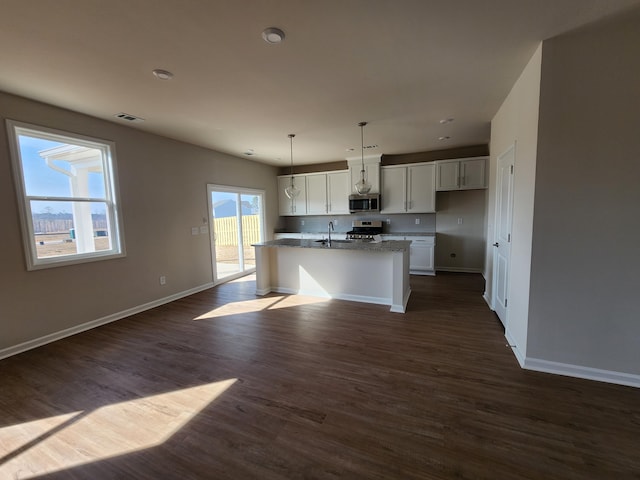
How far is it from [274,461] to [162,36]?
2.88m

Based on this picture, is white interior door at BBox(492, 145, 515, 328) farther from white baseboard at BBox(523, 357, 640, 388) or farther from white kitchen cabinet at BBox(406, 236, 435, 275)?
white kitchen cabinet at BBox(406, 236, 435, 275)

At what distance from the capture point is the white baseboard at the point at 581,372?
2.12m

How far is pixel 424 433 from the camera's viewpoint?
172 centimetres

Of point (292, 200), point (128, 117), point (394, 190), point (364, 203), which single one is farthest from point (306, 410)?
point (292, 200)

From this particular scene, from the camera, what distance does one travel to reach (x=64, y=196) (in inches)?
127

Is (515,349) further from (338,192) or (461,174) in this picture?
(338,192)

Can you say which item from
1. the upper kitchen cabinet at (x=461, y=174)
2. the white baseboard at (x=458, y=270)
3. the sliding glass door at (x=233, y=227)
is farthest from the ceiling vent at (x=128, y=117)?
the white baseboard at (x=458, y=270)

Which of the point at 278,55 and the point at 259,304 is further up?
the point at 278,55

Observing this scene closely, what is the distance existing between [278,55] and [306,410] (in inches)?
108

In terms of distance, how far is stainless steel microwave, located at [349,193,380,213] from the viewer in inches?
242

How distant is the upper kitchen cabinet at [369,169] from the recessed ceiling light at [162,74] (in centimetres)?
433

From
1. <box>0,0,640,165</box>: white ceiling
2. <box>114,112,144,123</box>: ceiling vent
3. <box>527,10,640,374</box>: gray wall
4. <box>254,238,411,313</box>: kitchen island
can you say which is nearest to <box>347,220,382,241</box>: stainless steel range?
<box>254,238,411,313</box>: kitchen island

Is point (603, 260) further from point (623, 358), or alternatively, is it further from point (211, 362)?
point (211, 362)

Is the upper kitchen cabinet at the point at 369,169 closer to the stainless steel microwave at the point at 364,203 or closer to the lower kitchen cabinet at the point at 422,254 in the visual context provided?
the stainless steel microwave at the point at 364,203
